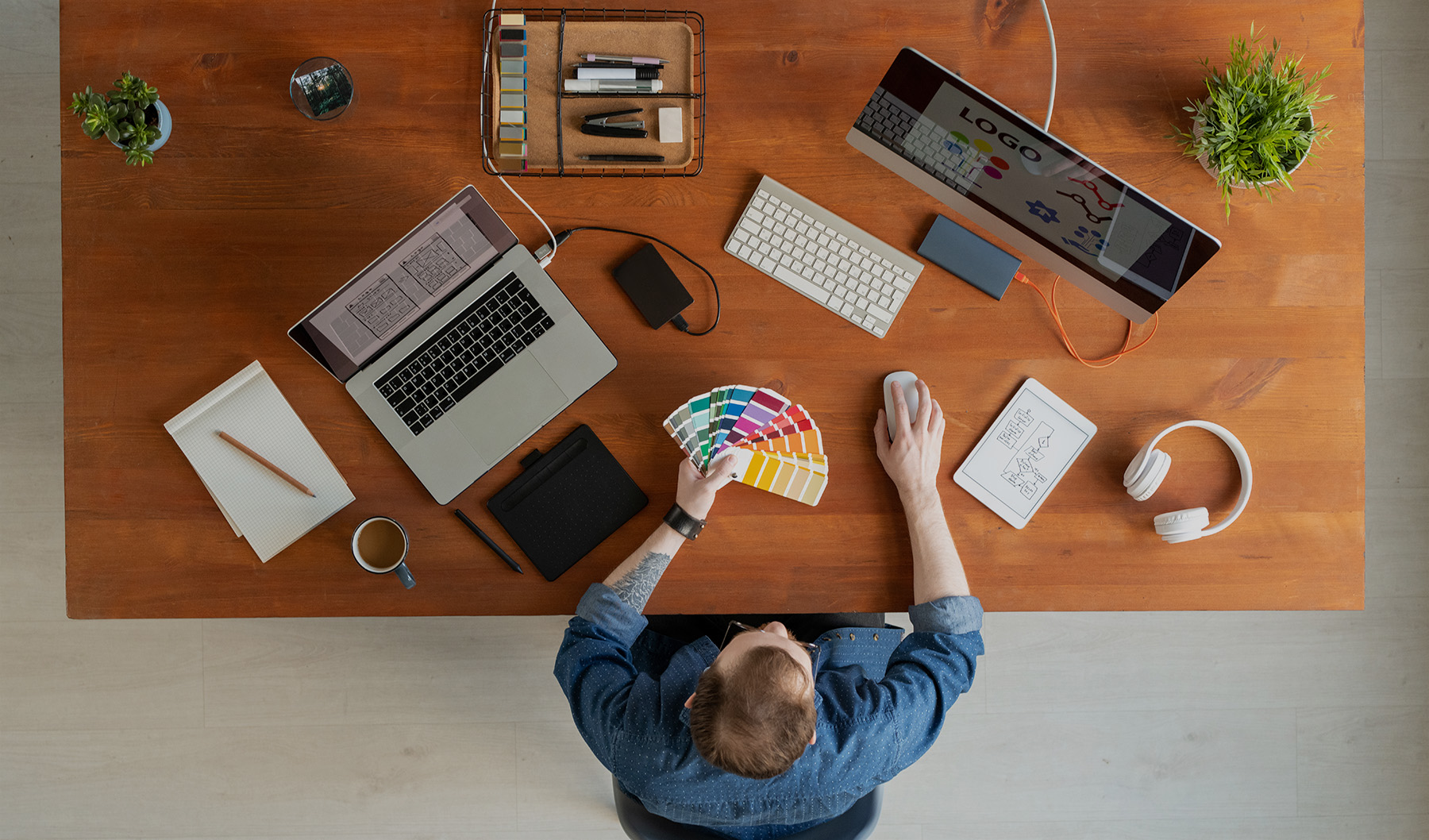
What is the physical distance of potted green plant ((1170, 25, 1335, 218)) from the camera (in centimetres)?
115

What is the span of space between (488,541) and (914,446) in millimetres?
705

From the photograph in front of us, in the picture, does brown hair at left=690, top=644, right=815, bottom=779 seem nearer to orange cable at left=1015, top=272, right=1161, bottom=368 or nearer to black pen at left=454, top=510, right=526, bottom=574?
black pen at left=454, top=510, right=526, bottom=574

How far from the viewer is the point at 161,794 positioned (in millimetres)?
1927

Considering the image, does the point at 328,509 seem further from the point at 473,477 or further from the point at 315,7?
the point at 315,7

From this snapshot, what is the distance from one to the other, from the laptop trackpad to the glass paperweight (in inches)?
20.2

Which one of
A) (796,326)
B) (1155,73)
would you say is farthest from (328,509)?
(1155,73)

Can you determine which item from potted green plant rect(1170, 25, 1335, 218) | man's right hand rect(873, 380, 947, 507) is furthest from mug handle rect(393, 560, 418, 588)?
potted green plant rect(1170, 25, 1335, 218)

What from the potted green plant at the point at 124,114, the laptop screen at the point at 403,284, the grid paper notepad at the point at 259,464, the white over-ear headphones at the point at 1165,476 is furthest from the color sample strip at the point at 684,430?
the potted green plant at the point at 124,114

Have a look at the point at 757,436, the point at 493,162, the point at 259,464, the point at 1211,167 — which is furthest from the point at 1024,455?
the point at 259,464

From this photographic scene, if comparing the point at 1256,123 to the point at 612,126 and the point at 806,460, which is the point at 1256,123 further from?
the point at 612,126

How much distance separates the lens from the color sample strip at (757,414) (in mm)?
1234

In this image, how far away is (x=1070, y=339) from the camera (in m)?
1.28

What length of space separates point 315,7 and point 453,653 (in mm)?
1444

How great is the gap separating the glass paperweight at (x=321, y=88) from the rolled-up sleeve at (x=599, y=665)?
0.89m
